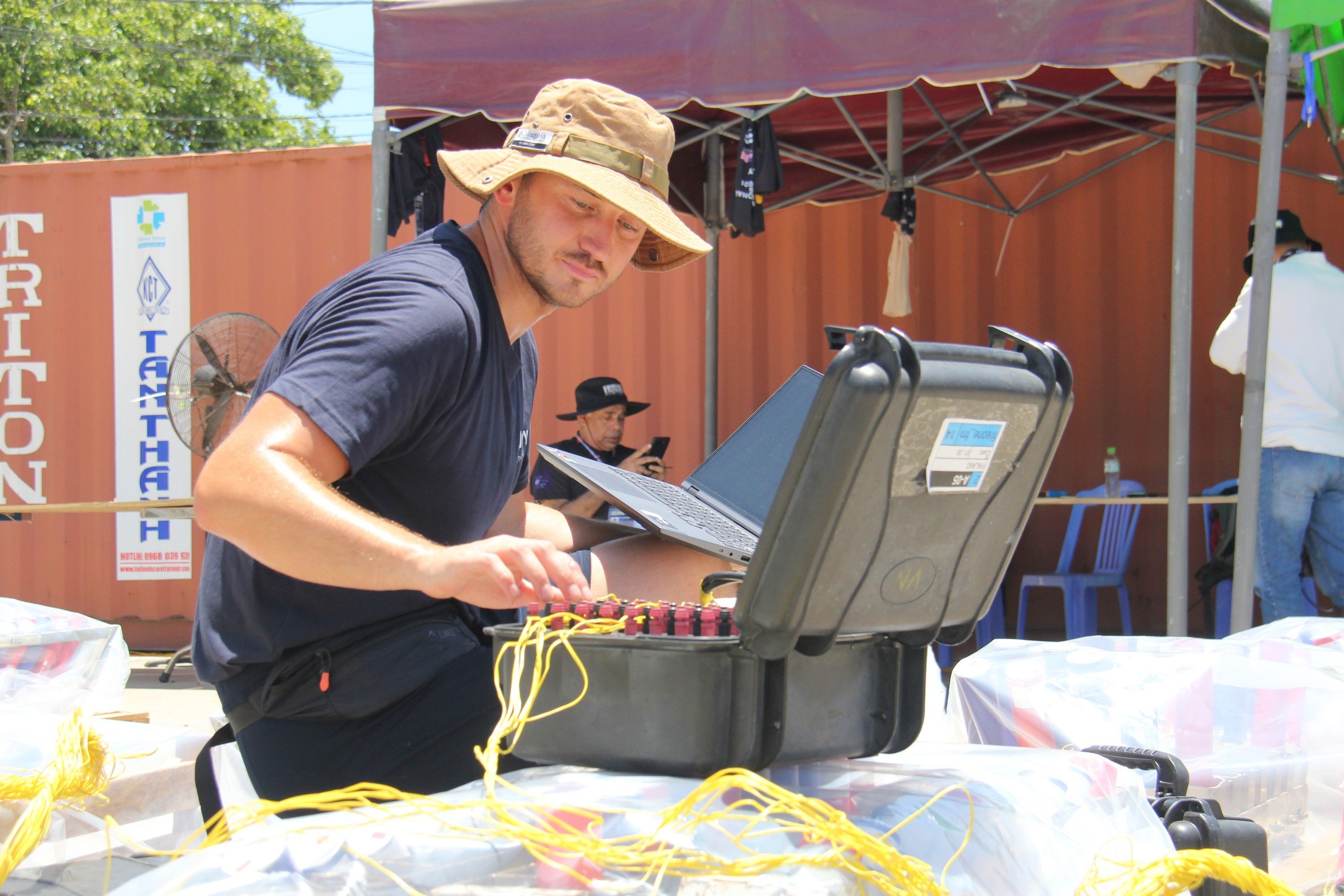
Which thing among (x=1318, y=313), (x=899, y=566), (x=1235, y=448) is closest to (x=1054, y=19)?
(x=1318, y=313)

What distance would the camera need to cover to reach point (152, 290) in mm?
8062

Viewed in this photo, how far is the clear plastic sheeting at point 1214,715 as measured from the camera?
1.88 meters

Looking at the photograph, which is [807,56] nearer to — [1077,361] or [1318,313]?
[1318,313]

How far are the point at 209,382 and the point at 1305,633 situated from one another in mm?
5133

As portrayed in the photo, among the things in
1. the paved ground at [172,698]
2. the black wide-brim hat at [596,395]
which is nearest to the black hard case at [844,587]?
Result: the paved ground at [172,698]

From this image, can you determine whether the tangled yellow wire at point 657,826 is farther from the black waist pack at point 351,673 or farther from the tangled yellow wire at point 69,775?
the tangled yellow wire at point 69,775

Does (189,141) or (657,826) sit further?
(189,141)

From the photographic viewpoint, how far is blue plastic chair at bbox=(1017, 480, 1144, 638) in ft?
20.3

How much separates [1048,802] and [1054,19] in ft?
10.8

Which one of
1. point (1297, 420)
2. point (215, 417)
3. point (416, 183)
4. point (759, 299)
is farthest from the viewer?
point (759, 299)

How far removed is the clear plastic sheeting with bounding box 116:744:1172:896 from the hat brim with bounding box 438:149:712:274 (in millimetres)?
770

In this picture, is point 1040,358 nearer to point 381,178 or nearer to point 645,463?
point 381,178

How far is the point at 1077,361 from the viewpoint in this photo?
275 inches

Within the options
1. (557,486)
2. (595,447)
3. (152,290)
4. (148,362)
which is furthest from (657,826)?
(152,290)
